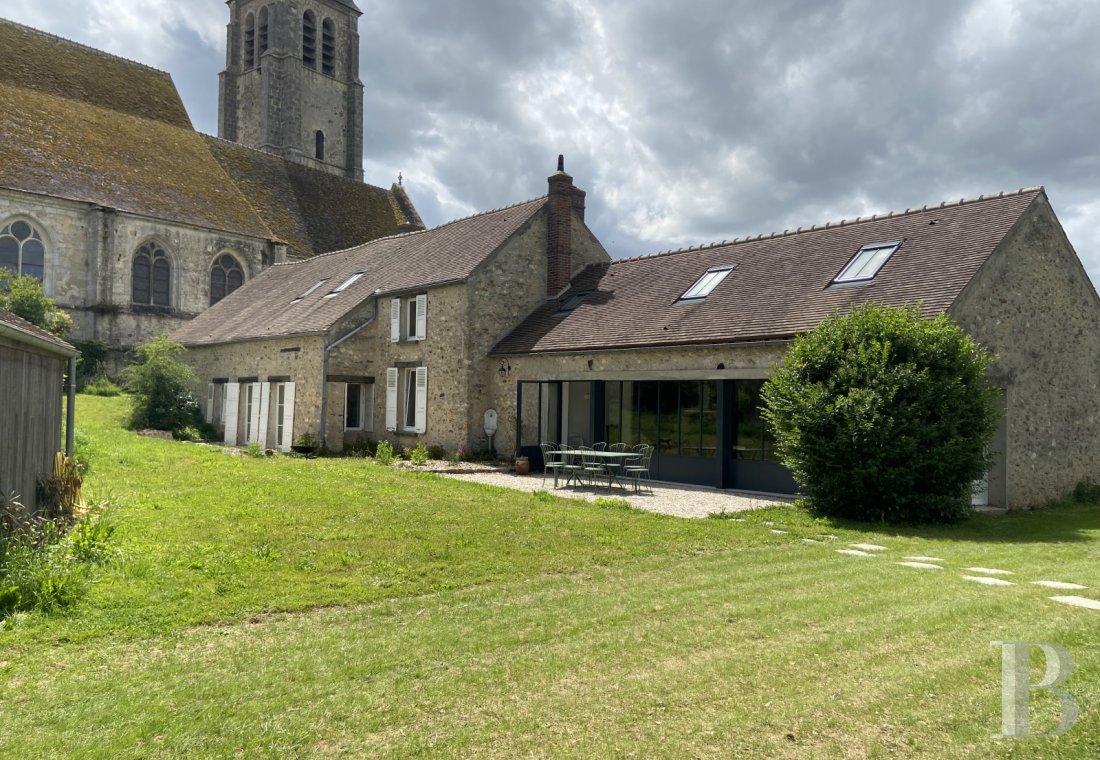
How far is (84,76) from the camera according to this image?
33094mm

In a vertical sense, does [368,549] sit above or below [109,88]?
below

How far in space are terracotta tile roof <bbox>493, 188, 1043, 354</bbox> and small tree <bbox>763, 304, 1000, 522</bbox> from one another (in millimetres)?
1435

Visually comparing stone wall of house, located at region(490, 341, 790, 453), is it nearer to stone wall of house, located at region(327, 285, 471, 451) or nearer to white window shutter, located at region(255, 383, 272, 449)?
stone wall of house, located at region(327, 285, 471, 451)

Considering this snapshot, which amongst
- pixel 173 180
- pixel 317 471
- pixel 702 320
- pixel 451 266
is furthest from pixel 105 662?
pixel 173 180

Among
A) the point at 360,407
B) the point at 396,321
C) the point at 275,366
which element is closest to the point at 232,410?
the point at 275,366

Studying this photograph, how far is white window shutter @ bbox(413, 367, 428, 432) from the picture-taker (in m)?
18.6

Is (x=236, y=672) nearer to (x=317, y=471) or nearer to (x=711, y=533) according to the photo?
(x=711, y=533)

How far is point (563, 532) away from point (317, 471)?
23.7 feet

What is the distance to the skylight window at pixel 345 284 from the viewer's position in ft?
71.8

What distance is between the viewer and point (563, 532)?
8680 mm

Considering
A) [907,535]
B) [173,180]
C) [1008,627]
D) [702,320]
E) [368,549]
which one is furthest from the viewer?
[173,180]

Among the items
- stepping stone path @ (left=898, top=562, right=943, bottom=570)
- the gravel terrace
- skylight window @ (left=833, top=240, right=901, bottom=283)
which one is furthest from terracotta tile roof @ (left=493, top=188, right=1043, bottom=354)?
stepping stone path @ (left=898, top=562, right=943, bottom=570)

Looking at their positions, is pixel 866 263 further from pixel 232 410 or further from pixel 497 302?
pixel 232 410

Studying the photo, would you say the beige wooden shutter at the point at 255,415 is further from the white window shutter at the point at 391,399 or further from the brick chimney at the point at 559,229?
the brick chimney at the point at 559,229
